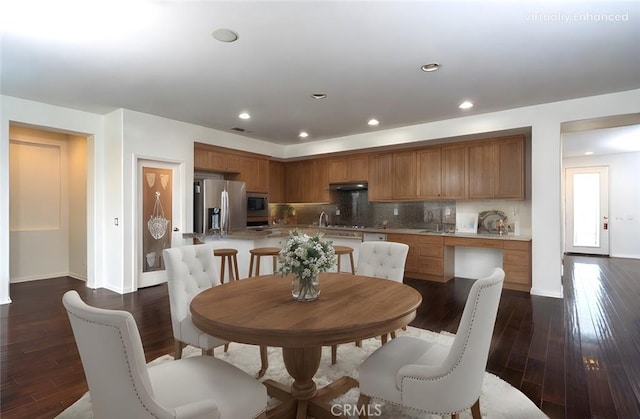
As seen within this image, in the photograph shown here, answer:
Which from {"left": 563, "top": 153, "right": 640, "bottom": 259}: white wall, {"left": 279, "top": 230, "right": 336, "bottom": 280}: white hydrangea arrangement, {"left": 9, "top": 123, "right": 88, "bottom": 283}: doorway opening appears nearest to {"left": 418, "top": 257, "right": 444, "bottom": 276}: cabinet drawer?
{"left": 279, "top": 230, "right": 336, "bottom": 280}: white hydrangea arrangement

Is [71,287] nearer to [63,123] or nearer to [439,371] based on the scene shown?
[63,123]

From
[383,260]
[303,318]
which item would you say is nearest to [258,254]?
[383,260]

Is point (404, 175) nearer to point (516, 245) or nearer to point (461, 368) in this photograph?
point (516, 245)

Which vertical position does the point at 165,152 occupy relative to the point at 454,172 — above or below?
above

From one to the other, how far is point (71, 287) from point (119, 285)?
943 mm

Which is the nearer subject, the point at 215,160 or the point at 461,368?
the point at 461,368

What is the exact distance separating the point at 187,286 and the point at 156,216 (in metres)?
3.15

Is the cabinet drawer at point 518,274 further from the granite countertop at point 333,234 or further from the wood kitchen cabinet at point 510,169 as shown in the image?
the wood kitchen cabinet at point 510,169

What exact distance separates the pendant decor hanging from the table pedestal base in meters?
3.74

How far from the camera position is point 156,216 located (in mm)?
5047

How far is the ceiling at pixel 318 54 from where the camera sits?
2.28 m

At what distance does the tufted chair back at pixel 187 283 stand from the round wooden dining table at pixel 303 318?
1.22ft

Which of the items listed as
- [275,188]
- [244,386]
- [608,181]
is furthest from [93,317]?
[608,181]

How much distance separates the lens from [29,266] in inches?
213
